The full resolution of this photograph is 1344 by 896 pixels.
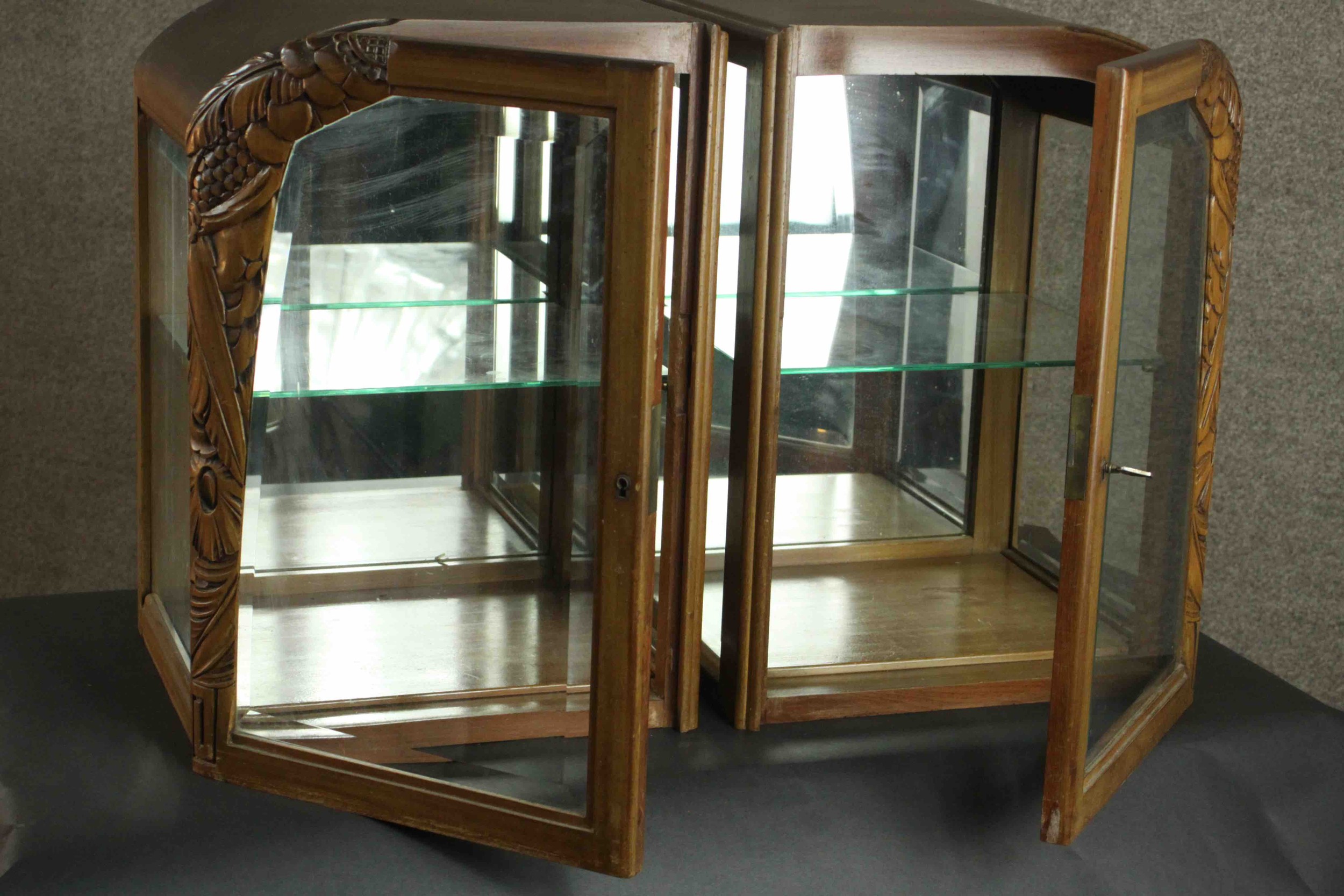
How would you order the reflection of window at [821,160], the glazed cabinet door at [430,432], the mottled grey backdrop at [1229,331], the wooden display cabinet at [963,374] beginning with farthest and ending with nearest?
the mottled grey backdrop at [1229,331], the reflection of window at [821,160], the wooden display cabinet at [963,374], the glazed cabinet door at [430,432]

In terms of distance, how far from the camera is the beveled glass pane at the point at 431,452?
2.94ft

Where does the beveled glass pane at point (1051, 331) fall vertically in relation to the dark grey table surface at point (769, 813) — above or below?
above

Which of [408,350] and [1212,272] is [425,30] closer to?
[408,350]

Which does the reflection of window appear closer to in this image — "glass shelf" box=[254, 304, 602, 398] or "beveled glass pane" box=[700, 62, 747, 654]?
"beveled glass pane" box=[700, 62, 747, 654]

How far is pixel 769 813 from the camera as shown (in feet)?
3.27

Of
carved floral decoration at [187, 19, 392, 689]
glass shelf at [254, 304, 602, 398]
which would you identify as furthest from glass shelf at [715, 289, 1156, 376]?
carved floral decoration at [187, 19, 392, 689]

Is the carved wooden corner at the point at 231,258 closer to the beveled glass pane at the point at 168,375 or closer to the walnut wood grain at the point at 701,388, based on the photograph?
the beveled glass pane at the point at 168,375

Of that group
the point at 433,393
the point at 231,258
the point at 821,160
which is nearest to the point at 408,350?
the point at 433,393

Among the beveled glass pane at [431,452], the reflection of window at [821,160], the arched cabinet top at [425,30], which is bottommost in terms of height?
the beveled glass pane at [431,452]

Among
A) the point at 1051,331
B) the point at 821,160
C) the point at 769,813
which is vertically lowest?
the point at 769,813

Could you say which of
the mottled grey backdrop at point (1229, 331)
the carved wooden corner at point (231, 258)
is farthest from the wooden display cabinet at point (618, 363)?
the mottled grey backdrop at point (1229, 331)

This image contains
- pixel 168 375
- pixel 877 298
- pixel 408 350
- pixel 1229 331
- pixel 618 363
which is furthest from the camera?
pixel 1229 331

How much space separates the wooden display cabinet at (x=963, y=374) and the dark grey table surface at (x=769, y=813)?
0.17ft

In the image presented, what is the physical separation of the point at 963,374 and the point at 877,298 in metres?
0.15
